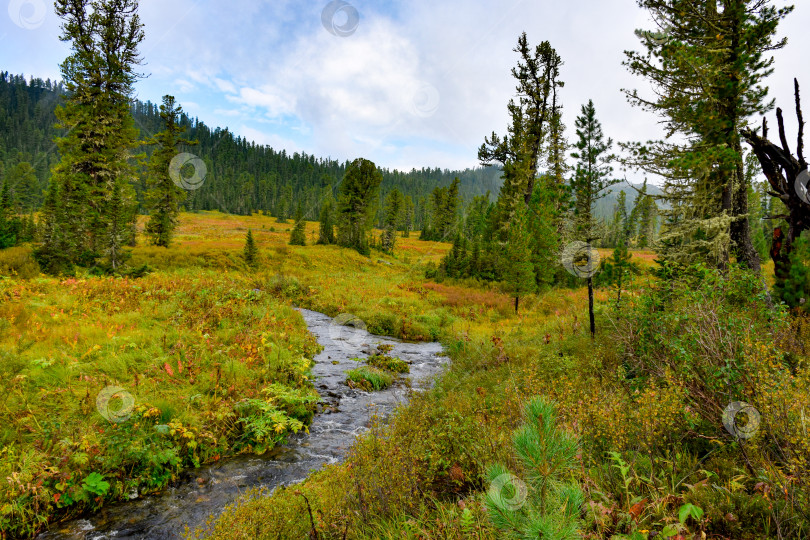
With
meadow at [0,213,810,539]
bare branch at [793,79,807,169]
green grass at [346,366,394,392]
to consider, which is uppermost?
bare branch at [793,79,807,169]

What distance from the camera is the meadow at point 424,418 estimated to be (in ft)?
10.5

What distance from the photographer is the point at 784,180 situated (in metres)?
9.05

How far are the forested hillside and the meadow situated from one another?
69.8 meters

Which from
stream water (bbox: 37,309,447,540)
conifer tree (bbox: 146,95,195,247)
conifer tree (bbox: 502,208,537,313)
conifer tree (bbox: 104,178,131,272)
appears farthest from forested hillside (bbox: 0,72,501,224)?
stream water (bbox: 37,309,447,540)

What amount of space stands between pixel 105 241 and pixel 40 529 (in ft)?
66.7

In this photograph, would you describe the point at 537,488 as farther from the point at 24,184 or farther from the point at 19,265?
the point at 24,184

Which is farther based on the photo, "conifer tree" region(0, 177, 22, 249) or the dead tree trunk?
"conifer tree" region(0, 177, 22, 249)

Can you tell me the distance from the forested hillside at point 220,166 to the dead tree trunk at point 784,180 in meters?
73.2

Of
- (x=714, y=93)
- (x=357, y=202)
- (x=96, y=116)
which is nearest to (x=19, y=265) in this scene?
(x=96, y=116)

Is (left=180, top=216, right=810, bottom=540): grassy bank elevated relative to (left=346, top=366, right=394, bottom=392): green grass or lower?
elevated

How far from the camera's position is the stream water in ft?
13.9

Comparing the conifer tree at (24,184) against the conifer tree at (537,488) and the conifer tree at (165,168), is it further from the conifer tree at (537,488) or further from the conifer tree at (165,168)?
the conifer tree at (537,488)

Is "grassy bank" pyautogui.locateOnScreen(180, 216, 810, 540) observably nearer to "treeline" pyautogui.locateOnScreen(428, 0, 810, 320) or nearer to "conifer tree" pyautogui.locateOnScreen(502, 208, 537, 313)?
"treeline" pyautogui.locateOnScreen(428, 0, 810, 320)

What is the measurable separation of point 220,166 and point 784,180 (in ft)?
490
